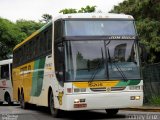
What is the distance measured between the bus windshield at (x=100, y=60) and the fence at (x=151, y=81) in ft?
23.2

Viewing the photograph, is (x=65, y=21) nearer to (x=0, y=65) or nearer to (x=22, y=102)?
(x=22, y=102)

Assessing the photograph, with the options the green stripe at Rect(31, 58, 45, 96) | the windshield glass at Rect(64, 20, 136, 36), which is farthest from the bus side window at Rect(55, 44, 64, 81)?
the green stripe at Rect(31, 58, 45, 96)

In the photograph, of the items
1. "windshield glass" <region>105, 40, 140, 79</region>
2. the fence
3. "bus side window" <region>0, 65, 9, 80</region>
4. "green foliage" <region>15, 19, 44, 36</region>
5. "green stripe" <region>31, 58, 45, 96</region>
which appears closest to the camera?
"windshield glass" <region>105, 40, 140, 79</region>

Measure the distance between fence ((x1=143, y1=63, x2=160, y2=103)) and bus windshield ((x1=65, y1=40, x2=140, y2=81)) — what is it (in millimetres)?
7070

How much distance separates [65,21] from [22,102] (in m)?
10.2

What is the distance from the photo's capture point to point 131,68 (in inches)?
625

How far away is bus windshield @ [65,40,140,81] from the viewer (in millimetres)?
15391

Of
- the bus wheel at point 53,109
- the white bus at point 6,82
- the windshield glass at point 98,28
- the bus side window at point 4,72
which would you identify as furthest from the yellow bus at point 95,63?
the bus side window at point 4,72

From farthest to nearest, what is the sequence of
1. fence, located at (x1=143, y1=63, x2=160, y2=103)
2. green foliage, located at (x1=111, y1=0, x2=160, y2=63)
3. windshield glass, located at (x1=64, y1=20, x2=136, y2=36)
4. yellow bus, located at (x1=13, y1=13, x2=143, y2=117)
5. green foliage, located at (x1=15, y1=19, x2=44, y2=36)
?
1. green foliage, located at (x1=15, y1=19, x2=44, y2=36)
2. green foliage, located at (x1=111, y1=0, x2=160, y2=63)
3. fence, located at (x1=143, y1=63, x2=160, y2=103)
4. windshield glass, located at (x1=64, y1=20, x2=136, y2=36)
5. yellow bus, located at (x1=13, y1=13, x2=143, y2=117)

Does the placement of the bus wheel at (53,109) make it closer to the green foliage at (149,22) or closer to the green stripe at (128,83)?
the green stripe at (128,83)

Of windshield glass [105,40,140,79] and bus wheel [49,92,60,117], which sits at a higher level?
windshield glass [105,40,140,79]

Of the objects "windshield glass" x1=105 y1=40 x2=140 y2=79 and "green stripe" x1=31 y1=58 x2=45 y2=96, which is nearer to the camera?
"windshield glass" x1=105 y1=40 x2=140 y2=79

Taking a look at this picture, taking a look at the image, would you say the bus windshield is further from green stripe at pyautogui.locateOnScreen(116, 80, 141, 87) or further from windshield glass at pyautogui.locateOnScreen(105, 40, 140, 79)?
green stripe at pyautogui.locateOnScreen(116, 80, 141, 87)

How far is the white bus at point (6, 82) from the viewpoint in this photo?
103ft
